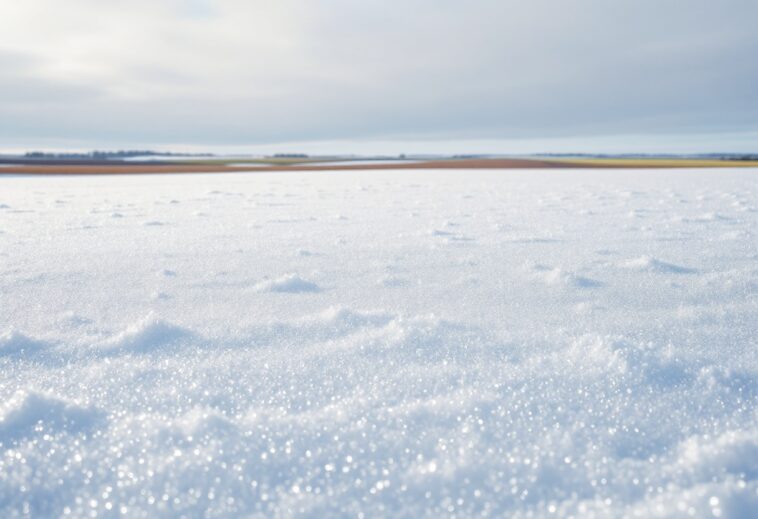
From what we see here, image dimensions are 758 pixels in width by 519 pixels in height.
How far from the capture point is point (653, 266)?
11.6 feet

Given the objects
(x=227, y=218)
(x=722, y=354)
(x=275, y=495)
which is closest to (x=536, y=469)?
(x=275, y=495)

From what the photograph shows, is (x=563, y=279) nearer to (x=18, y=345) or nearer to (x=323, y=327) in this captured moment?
(x=323, y=327)

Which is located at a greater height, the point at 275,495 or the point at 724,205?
the point at 724,205

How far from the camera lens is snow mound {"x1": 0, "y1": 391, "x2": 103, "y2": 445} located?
1533mm

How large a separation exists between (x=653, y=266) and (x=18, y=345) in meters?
3.62

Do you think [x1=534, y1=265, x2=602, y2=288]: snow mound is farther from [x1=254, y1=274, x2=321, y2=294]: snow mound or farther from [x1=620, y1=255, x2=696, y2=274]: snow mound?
[x1=254, y1=274, x2=321, y2=294]: snow mound

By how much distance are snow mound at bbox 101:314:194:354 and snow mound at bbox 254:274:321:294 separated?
756 mm

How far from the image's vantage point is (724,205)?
309 inches

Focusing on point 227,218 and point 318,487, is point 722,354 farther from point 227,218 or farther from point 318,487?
point 227,218

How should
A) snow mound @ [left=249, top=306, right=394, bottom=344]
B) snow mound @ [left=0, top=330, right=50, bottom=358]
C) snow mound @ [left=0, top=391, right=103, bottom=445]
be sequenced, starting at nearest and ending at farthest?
1. snow mound @ [left=0, top=391, right=103, bottom=445]
2. snow mound @ [left=0, top=330, right=50, bottom=358]
3. snow mound @ [left=249, top=306, right=394, bottom=344]

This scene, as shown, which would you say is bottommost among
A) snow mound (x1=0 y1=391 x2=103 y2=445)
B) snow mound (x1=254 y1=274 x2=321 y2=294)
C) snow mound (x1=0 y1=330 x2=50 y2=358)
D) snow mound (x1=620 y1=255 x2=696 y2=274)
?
snow mound (x1=0 y1=391 x2=103 y2=445)

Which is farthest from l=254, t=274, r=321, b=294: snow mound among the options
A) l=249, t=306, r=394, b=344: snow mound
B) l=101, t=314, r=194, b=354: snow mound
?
l=101, t=314, r=194, b=354: snow mound

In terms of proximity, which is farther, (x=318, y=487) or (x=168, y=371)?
(x=168, y=371)

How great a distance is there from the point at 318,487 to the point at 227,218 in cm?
554
